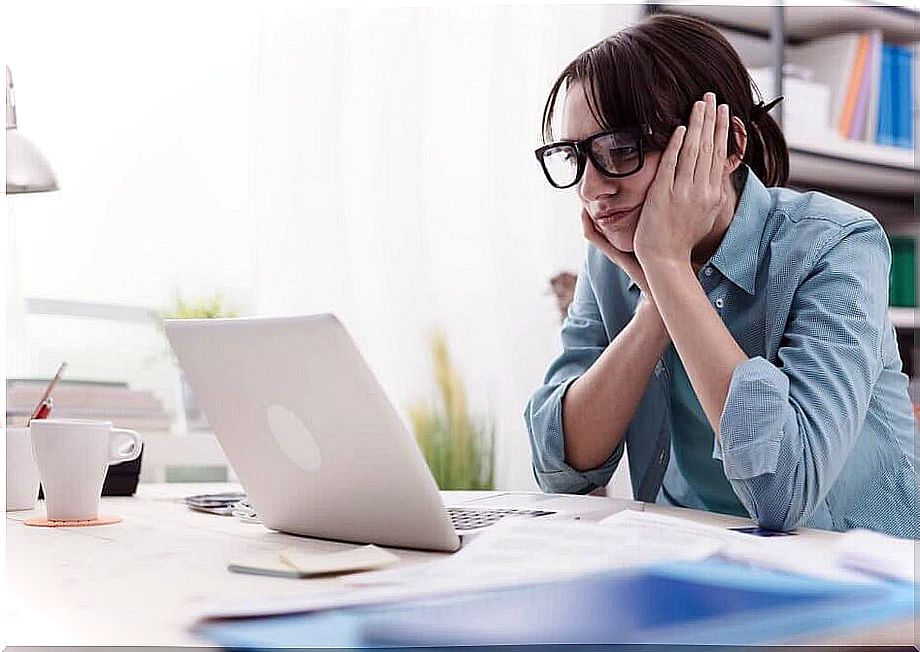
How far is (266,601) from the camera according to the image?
1.90ft

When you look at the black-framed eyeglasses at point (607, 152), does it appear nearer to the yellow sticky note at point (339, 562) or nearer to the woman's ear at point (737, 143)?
the woman's ear at point (737, 143)

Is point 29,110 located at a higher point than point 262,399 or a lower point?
higher

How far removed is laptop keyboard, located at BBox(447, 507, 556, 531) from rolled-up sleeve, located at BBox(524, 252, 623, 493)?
0.24 meters

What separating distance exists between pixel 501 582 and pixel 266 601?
134 mm

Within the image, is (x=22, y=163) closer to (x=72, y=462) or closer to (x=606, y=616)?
(x=72, y=462)

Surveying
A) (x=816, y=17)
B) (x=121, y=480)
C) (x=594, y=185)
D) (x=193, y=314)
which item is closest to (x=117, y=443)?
(x=121, y=480)

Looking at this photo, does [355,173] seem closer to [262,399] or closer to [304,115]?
[304,115]

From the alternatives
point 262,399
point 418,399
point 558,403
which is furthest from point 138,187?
point 262,399

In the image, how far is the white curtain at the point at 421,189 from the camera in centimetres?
250

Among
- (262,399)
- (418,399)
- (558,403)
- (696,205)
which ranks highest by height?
(696,205)

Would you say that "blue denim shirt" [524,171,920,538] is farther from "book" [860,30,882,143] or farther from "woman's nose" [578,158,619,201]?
"book" [860,30,882,143]

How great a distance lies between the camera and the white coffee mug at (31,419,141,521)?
1.04 metres

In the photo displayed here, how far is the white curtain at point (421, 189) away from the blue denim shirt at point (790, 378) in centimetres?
118

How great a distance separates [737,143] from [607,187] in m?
0.19
